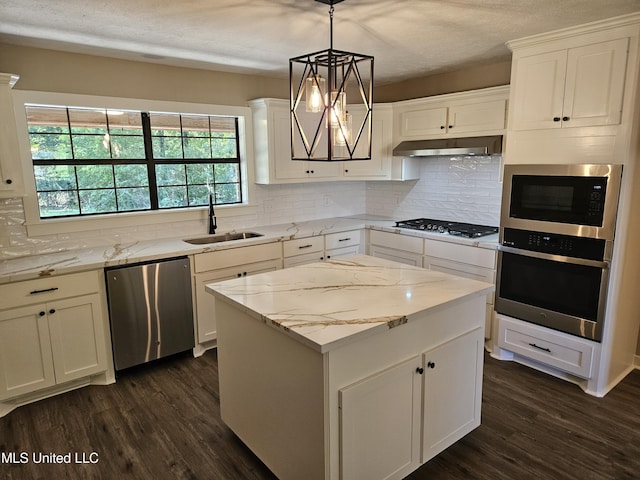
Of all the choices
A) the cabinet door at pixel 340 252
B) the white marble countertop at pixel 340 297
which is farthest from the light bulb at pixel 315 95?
the cabinet door at pixel 340 252

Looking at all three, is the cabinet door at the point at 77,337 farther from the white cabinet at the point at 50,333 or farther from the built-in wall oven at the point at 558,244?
the built-in wall oven at the point at 558,244

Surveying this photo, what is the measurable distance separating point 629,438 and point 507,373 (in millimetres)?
824

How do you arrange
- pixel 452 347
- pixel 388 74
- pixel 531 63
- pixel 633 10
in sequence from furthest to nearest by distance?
pixel 388 74 < pixel 531 63 < pixel 633 10 < pixel 452 347

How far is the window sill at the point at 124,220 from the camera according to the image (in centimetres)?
317

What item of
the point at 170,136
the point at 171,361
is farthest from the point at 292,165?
the point at 171,361

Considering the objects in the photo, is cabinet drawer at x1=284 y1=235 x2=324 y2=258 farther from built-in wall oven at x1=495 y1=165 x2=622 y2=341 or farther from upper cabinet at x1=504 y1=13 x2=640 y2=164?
upper cabinet at x1=504 y1=13 x2=640 y2=164

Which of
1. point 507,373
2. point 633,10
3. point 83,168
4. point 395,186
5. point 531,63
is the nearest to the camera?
point 633,10

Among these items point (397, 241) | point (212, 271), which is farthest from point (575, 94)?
point (212, 271)

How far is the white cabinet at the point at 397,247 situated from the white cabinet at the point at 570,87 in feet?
4.41

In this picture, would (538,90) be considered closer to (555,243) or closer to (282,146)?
(555,243)

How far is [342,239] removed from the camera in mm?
4273

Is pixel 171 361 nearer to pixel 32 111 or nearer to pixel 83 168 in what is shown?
pixel 83 168

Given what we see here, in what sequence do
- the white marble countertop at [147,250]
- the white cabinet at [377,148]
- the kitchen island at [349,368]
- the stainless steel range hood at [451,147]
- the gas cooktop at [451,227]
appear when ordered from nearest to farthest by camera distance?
the kitchen island at [349,368], the white marble countertop at [147,250], the stainless steel range hood at [451,147], the gas cooktop at [451,227], the white cabinet at [377,148]

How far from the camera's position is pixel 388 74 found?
4.10m
